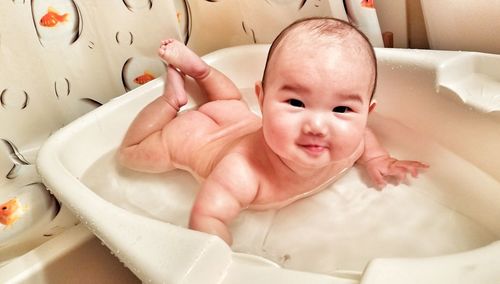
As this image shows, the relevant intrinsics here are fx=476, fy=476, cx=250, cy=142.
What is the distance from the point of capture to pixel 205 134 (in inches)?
41.4

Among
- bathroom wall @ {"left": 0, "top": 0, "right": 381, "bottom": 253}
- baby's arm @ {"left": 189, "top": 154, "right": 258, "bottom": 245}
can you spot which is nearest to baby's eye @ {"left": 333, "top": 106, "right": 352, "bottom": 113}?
baby's arm @ {"left": 189, "top": 154, "right": 258, "bottom": 245}

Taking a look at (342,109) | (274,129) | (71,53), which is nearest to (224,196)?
(274,129)

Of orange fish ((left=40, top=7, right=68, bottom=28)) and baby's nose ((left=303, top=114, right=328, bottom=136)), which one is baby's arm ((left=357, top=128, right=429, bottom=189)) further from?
orange fish ((left=40, top=7, right=68, bottom=28))

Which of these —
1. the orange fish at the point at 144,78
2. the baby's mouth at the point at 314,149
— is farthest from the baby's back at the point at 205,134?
the baby's mouth at the point at 314,149

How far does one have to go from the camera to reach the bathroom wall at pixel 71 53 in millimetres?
972

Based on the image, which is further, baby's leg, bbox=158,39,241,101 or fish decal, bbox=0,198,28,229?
baby's leg, bbox=158,39,241,101

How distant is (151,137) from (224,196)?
28cm

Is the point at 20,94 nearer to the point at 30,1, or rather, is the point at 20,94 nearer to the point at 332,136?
the point at 30,1

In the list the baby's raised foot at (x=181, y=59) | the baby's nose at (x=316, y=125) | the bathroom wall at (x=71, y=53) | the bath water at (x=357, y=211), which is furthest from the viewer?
the baby's raised foot at (x=181, y=59)

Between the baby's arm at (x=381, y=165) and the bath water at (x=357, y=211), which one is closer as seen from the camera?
the bath water at (x=357, y=211)

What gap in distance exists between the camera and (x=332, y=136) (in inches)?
30.5

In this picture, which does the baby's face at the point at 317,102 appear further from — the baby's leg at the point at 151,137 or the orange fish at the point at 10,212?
the orange fish at the point at 10,212

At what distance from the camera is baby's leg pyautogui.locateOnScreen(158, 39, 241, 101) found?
1.10m

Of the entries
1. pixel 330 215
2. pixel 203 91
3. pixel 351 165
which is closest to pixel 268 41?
pixel 203 91
